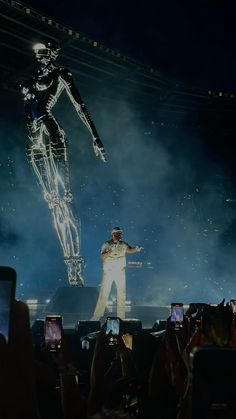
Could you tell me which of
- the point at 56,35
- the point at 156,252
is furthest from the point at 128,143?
the point at 56,35

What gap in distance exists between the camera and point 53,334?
3.62 meters

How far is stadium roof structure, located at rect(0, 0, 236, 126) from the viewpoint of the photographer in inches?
451

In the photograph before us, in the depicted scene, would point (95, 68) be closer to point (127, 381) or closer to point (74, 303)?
point (74, 303)

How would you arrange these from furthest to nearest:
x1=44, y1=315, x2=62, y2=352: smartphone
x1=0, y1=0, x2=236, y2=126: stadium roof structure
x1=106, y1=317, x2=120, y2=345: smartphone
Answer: x1=0, y1=0, x2=236, y2=126: stadium roof structure → x1=106, y1=317, x2=120, y2=345: smartphone → x1=44, y1=315, x2=62, y2=352: smartphone

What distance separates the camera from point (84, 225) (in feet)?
60.0

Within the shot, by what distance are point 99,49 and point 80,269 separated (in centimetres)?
627

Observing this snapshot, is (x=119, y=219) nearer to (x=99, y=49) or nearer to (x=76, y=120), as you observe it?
(x=76, y=120)

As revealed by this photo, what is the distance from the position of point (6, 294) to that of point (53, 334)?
2001mm

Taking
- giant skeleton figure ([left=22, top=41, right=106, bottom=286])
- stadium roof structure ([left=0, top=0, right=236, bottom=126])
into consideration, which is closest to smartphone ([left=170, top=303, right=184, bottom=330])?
giant skeleton figure ([left=22, top=41, right=106, bottom=286])

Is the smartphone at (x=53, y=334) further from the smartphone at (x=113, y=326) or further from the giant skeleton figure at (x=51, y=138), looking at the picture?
the giant skeleton figure at (x=51, y=138)

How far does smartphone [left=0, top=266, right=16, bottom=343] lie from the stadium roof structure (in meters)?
9.63

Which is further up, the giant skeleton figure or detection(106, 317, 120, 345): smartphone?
the giant skeleton figure

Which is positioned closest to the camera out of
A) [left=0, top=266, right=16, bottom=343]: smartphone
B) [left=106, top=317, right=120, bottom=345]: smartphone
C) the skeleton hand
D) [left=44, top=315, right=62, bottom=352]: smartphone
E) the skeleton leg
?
[left=0, top=266, right=16, bottom=343]: smartphone

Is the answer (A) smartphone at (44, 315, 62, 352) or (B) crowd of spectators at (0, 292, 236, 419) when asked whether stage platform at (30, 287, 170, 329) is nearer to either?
(A) smartphone at (44, 315, 62, 352)
